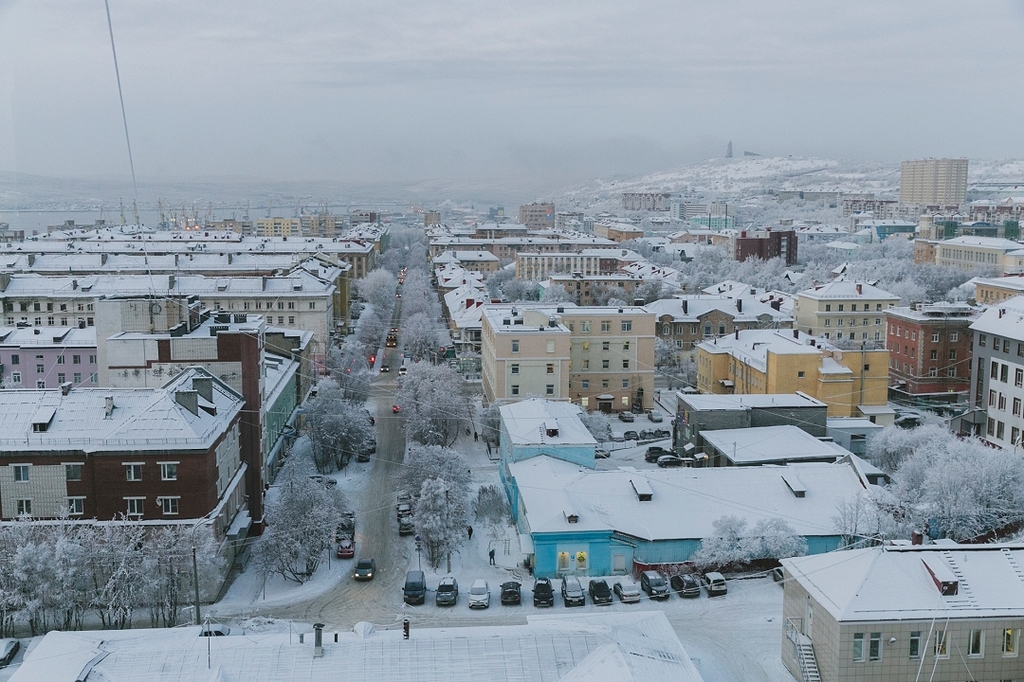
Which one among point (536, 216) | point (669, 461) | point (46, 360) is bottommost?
point (536, 216)

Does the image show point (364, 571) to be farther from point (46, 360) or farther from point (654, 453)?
point (46, 360)

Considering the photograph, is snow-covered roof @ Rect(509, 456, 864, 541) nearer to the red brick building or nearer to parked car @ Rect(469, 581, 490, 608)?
parked car @ Rect(469, 581, 490, 608)

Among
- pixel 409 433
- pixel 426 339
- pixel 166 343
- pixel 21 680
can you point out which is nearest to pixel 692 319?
pixel 426 339

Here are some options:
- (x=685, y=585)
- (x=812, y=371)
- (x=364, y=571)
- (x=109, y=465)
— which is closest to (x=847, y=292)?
(x=812, y=371)

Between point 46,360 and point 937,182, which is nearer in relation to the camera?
point 46,360

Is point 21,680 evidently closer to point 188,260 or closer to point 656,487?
point 656,487

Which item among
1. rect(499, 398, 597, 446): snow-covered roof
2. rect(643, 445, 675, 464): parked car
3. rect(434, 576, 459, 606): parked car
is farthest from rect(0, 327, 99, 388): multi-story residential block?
rect(434, 576, 459, 606): parked car

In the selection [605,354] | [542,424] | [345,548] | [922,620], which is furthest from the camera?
[605,354]
